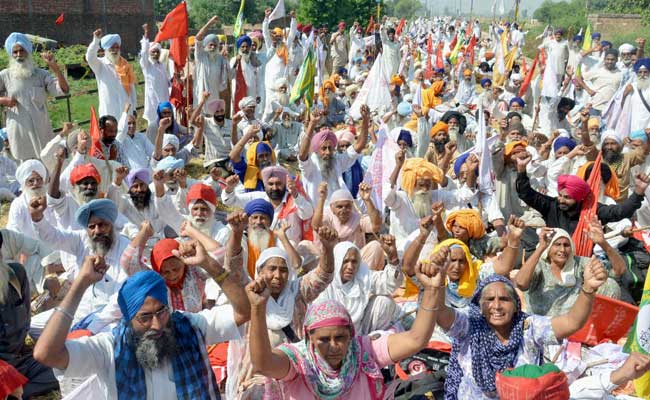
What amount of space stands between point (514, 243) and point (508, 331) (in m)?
0.93

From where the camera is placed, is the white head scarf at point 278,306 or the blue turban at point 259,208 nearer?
the white head scarf at point 278,306

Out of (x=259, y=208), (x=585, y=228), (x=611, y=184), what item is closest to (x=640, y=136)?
(x=611, y=184)

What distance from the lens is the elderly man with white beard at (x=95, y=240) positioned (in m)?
4.16

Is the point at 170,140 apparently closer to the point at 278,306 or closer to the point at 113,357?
the point at 278,306

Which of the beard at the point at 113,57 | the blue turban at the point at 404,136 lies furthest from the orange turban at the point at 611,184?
the beard at the point at 113,57

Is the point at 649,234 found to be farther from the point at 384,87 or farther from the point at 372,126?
the point at 372,126

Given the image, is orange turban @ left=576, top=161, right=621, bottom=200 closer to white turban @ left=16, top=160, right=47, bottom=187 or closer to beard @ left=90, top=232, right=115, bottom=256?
beard @ left=90, top=232, right=115, bottom=256

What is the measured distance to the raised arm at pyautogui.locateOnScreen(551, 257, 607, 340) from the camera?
293 cm

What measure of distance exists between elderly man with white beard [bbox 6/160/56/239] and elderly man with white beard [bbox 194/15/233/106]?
5.27 metres

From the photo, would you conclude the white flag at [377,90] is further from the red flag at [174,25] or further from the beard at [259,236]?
the beard at [259,236]

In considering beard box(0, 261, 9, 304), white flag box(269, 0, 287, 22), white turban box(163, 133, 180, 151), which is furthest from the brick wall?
beard box(0, 261, 9, 304)

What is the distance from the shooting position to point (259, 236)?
4.73 m

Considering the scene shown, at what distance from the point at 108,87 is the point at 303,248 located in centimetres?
516

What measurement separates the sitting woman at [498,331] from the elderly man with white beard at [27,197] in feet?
10.9
